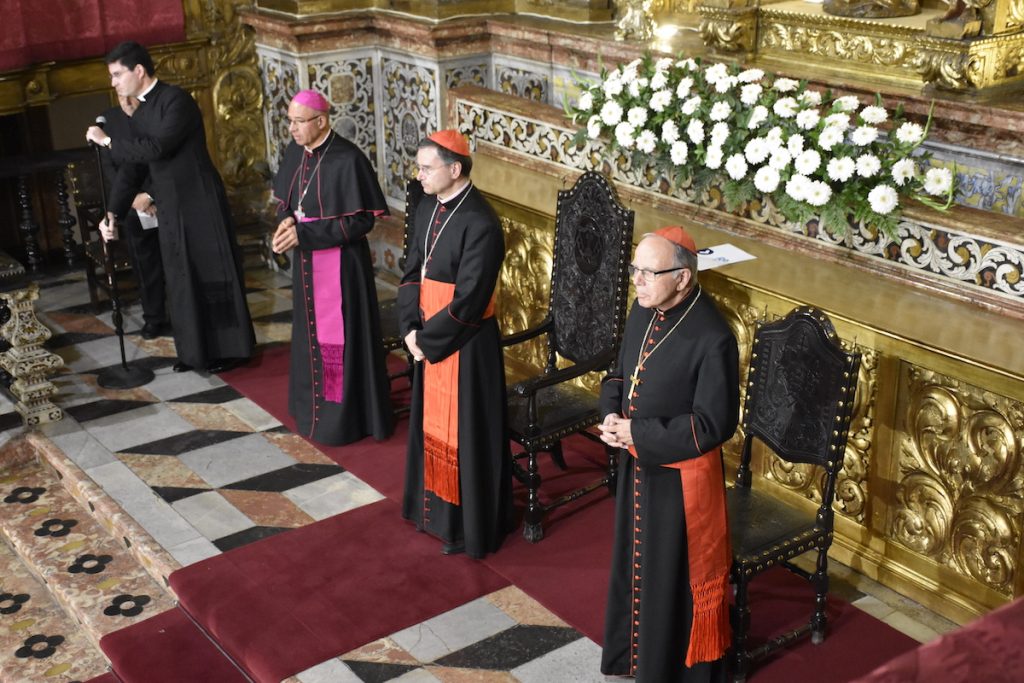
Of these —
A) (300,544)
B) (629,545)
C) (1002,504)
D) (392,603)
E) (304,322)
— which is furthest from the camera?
(304,322)

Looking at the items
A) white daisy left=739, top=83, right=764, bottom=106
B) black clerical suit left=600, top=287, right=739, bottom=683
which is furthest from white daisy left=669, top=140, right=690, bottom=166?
black clerical suit left=600, top=287, right=739, bottom=683

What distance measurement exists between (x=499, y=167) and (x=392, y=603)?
2.92 meters

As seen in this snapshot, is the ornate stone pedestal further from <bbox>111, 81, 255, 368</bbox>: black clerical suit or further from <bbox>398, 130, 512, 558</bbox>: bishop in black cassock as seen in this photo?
<bbox>398, 130, 512, 558</bbox>: bishop in black cassock

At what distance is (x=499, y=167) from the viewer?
6.95 meters

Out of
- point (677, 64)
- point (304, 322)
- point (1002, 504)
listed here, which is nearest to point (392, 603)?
point (304, 322)

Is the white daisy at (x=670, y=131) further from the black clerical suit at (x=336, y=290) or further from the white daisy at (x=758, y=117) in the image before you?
the black clerical suit at (x=336, y=290)

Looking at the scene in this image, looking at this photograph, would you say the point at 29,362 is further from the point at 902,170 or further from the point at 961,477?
the point at 961,477

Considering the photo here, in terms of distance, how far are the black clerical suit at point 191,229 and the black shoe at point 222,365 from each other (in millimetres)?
56

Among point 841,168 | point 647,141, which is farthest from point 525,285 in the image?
point 841,168

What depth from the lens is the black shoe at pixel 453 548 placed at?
17.3 feet

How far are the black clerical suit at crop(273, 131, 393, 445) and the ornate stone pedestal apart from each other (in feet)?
4.42

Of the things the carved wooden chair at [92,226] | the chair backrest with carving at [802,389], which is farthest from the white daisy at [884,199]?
the carved wooden chair at [92,226]

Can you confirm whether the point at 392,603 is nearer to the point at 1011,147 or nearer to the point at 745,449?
the point at 745,449

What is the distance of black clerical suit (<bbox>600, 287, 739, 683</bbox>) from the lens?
385cm
